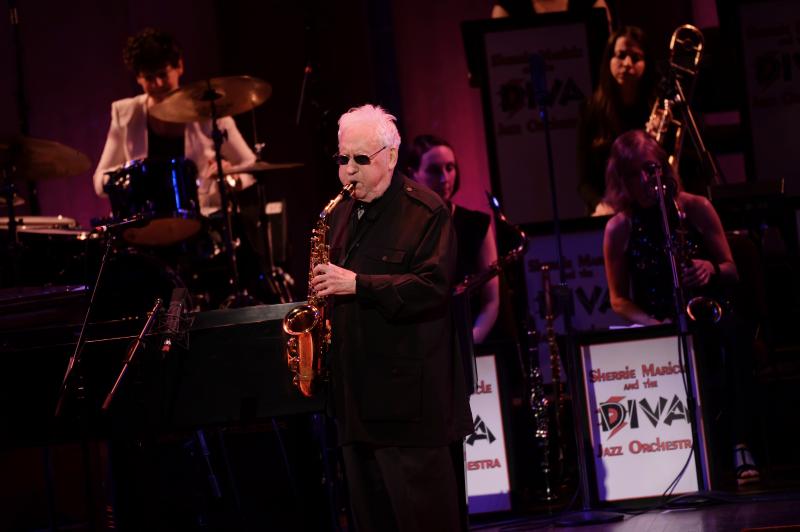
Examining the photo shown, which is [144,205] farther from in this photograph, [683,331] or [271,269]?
[683,331]

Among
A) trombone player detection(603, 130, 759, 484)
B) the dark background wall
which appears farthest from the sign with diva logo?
the dark background wall

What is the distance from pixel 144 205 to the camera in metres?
7.02

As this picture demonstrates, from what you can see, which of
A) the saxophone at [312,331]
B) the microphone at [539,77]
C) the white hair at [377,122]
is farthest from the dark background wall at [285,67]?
the white hair at [377,122]

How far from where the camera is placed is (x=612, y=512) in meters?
5.43

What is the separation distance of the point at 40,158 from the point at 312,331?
3606 millimetres

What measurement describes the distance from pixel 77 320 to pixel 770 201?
4008 millimetres

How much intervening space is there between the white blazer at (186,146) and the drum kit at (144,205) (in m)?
0.45

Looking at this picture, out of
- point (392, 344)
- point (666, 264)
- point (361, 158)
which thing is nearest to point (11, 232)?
point (361, 158)

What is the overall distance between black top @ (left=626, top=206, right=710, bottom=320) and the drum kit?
2.31 m

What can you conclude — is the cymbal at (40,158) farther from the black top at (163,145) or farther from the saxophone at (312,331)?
the saxophone at (312,331)

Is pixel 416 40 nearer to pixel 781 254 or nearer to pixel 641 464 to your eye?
pixel 781 254

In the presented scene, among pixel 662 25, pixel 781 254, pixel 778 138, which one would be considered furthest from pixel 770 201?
pixel 662 25

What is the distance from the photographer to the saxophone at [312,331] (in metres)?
4.02

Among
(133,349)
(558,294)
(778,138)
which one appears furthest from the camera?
(778,138)
